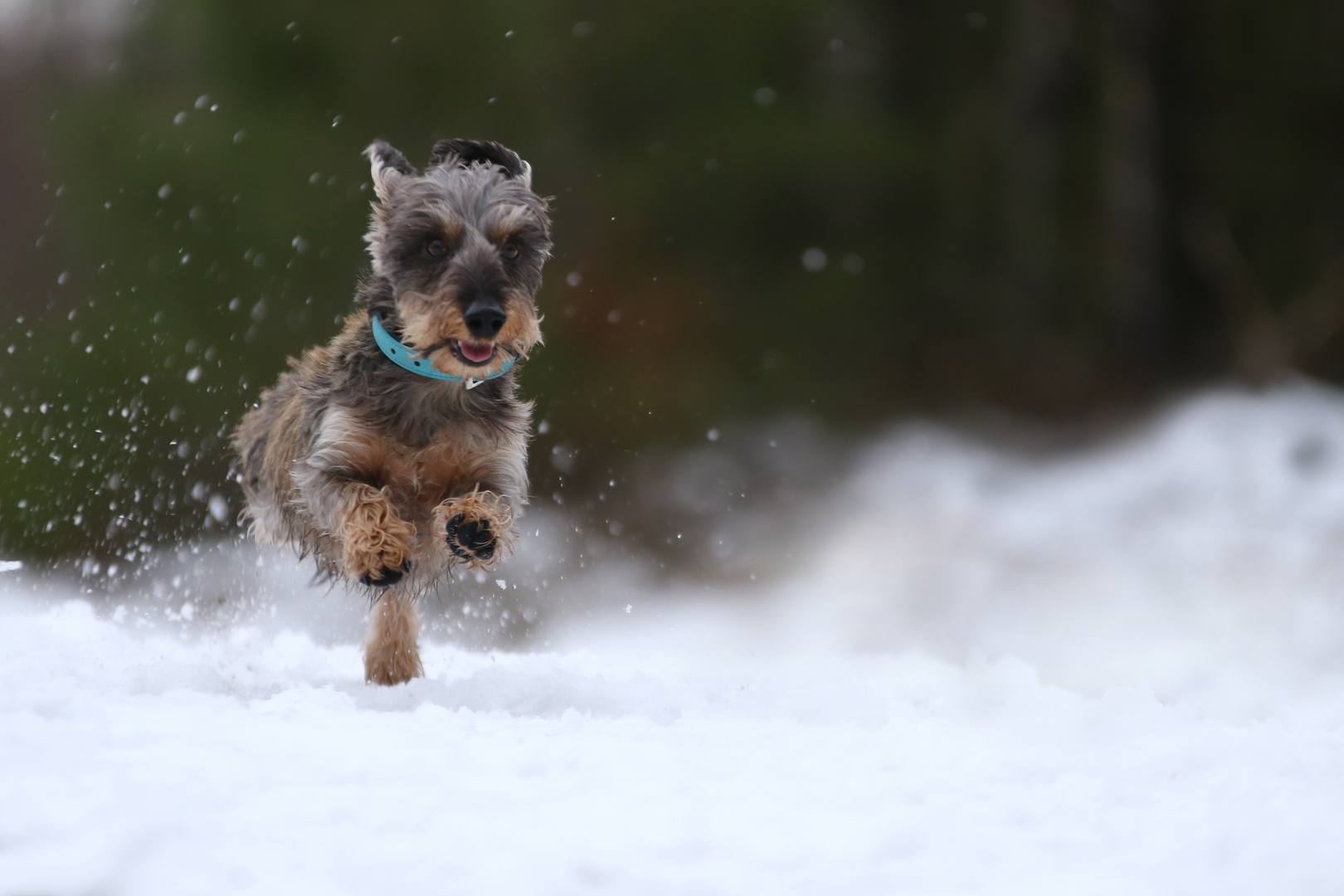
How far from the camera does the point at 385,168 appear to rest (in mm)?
5043

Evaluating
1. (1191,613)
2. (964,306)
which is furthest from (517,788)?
(964,306)

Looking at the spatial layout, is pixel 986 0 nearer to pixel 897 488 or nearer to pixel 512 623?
pixel 897 488

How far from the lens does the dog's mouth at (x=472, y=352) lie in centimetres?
445

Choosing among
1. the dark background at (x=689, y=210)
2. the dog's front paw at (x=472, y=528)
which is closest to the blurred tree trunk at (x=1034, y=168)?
the dark background at (x=689, y=210)

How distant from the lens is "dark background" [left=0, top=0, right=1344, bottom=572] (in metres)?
11.4

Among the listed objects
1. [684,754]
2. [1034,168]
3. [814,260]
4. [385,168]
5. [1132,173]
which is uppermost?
[1034,168]

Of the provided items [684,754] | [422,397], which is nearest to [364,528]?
[422,397]

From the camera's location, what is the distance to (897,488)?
44.1ft

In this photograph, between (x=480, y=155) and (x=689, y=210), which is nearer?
(x=480, y=155)

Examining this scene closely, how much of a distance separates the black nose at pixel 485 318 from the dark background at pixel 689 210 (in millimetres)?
6364

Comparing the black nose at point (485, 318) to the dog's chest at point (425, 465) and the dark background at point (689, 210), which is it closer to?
the dog's chest at point (425, 465)

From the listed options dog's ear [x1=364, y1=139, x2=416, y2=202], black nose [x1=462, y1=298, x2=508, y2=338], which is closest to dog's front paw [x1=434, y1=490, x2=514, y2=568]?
black nose [x1=462, y1=298, x2=508, y2=338]

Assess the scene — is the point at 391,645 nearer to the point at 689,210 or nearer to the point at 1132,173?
the point at 689,210

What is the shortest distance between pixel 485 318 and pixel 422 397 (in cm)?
69
